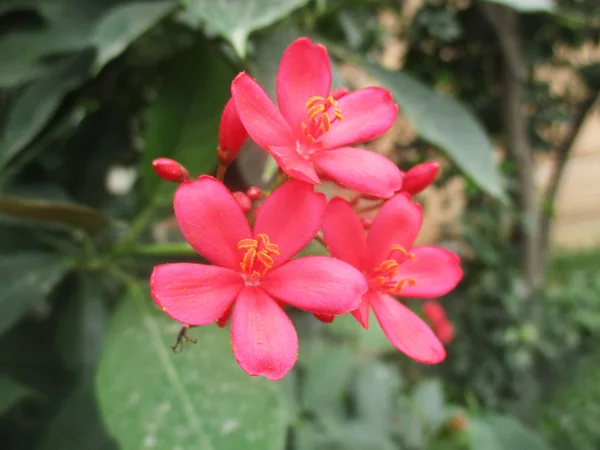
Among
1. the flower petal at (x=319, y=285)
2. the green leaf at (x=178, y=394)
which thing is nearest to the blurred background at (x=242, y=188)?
the green leaf at (x=178, y=394)

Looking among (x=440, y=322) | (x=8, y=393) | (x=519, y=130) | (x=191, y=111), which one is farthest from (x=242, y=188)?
(x=440, y=322)

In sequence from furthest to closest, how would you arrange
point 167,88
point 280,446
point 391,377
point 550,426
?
1. point 550,426
2. point 391,377
3. point 167,88
4. point 280,446

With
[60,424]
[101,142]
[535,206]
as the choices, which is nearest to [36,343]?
[60,424]

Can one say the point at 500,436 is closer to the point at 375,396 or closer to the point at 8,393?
the point at 375,396

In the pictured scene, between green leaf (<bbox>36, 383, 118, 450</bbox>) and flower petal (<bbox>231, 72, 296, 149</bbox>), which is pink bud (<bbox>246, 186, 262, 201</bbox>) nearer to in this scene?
flower petal (<bbox>231, 72, 296, 149</bbox>)

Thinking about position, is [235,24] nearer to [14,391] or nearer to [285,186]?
[285,186]

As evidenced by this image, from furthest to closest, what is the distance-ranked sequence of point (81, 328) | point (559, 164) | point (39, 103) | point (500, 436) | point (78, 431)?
1. point (559, 164)
2. point (500, 436)
3. point (81, 328)
4. point (78, 431)
5. point (39, 103)

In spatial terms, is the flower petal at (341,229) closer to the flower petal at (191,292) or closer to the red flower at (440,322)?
the flower petal at (191,292)
